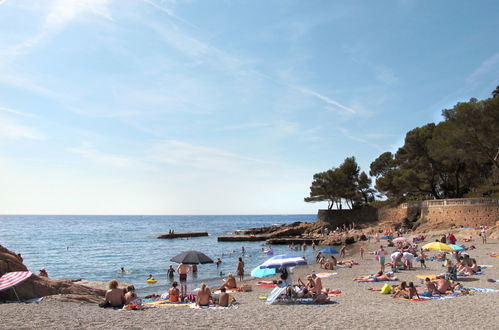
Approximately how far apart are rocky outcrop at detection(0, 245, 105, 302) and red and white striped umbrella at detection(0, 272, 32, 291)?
26.4 inches

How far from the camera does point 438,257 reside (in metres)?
25.1

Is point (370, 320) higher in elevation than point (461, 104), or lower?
lower

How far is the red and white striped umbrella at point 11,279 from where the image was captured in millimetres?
11250

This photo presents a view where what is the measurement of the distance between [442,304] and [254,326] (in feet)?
20.8

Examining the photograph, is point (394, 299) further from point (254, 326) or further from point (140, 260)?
point (140, 260)

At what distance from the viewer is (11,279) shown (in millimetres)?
11539

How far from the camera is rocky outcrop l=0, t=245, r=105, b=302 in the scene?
12.2 meters

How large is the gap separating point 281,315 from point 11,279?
26.8ft

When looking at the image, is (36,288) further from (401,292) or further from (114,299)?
(401,292)

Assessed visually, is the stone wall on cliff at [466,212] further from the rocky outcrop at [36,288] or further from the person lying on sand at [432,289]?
the rocky outcrop at [36,288]

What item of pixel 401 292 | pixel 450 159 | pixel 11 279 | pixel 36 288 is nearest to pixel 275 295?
pixel 401 292

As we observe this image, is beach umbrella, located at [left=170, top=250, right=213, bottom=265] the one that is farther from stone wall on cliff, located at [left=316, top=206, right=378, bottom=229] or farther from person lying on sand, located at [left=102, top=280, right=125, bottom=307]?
stone wall on cliff, located at [left=316, top=206, right=378, bottom=229]

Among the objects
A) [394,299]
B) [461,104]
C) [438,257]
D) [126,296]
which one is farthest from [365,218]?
[126,296]

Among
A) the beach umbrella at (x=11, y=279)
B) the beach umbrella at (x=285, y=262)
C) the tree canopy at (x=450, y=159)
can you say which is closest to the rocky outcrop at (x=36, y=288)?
the beach umbrella at (x=11, y=279)
